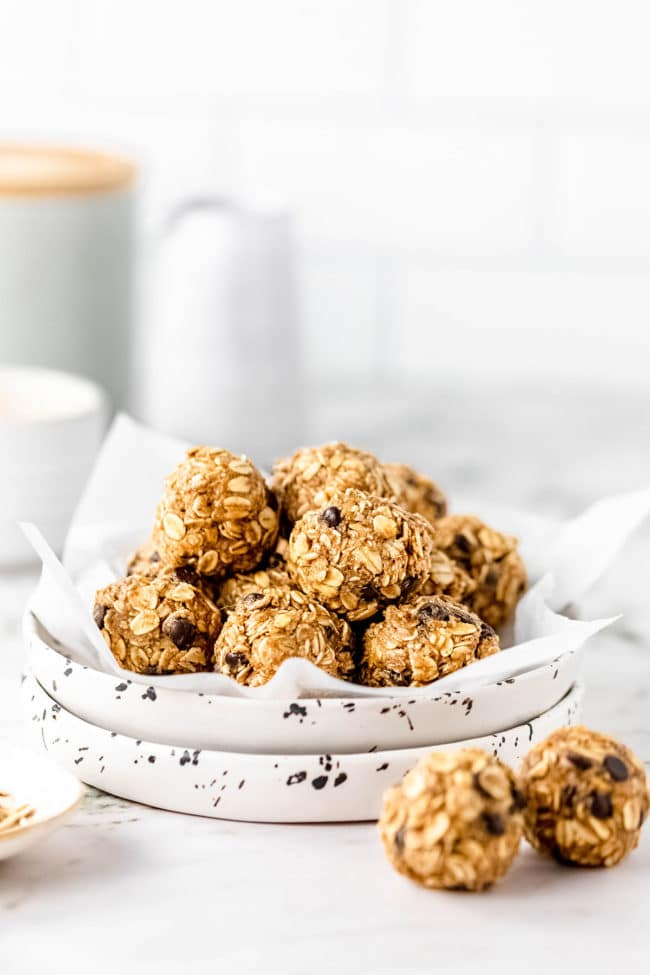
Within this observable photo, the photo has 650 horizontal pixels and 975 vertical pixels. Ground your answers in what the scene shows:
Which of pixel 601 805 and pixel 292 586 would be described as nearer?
pixel 601 805

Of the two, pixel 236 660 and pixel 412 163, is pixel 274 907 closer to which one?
pixel 236 660

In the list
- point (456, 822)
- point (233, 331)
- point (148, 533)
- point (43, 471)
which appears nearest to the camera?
point (456, 822)

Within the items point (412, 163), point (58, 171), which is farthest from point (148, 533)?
point (412, 163)

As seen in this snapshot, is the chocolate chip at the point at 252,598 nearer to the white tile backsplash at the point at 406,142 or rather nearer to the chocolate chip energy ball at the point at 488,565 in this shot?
the chocolate chip energy ball at the point at 488,565

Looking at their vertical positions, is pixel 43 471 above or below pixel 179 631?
below

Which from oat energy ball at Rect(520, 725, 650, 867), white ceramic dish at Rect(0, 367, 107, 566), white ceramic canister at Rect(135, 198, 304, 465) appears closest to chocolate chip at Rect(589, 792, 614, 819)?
oat energy ball at Rect(520, 725, 650, 867)

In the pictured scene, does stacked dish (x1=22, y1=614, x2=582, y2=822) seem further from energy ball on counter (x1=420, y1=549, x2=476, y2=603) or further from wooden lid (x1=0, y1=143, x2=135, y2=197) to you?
wooden lid (x1=0, y1=143, x2=135, y2=197)
